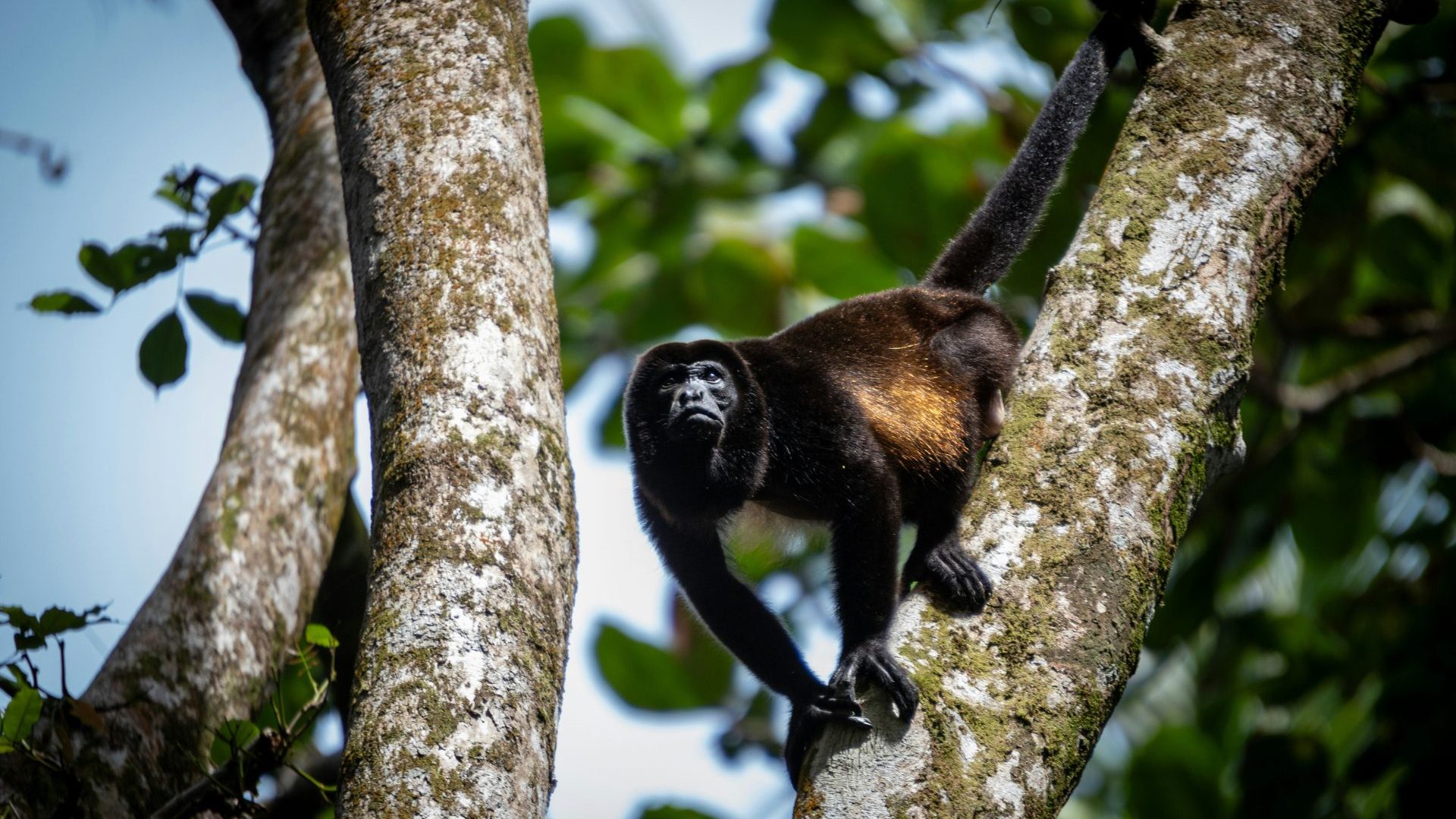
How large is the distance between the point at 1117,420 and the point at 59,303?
274cm

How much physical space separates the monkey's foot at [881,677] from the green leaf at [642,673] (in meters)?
2.39

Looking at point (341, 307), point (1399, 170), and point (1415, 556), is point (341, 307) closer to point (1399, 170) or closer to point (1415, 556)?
point (1399, 170)

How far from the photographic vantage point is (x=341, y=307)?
3.25 m

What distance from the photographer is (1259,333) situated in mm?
5359

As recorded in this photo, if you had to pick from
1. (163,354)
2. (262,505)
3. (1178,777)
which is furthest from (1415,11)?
(163,354)

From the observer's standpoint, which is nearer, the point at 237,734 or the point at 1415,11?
the point at 237,734

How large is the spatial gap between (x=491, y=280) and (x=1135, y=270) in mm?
1388

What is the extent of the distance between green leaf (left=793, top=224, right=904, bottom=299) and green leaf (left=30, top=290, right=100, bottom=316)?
3420 mm

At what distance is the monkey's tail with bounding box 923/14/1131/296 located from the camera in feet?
11.6

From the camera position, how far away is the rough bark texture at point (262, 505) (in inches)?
102

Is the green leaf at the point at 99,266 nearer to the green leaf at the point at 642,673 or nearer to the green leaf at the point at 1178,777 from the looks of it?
the green leaf at the point at 642,673

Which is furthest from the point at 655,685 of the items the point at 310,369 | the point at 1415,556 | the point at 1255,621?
the point at 1415,556

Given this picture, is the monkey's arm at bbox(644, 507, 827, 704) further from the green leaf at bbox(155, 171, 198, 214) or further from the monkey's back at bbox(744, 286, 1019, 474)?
the green leaf at bbox(155, 171, 198, 214)

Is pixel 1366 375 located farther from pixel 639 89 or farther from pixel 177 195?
pixel 177 195
